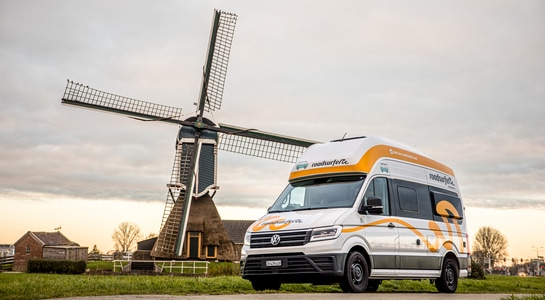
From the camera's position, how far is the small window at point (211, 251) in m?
45.9

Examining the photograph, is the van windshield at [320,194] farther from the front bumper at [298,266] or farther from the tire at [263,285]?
the tire at [263,285]

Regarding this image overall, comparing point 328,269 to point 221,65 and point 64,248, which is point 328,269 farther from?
point 64,248

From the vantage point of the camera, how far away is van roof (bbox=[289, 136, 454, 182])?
1387 cm

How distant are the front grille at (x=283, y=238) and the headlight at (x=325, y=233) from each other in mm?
121

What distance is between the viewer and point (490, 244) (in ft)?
340

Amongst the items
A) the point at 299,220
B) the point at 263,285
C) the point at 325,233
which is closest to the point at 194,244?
the point at 263,285

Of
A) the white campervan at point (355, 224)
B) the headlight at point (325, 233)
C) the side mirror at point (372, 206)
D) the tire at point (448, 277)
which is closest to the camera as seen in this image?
the headlight at point (325, 233)

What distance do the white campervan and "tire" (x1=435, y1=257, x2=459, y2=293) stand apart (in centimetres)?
3

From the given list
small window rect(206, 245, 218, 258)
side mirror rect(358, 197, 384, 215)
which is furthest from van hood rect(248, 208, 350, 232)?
small window rect(206, 245, 218, 258)

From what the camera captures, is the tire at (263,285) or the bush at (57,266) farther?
the bush at (57,266)

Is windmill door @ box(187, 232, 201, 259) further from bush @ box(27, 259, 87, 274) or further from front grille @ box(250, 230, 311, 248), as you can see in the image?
front grille @ box(250, 230, 311, 248)

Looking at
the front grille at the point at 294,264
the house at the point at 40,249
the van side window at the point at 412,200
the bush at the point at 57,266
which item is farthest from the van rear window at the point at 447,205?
the house at the point at 40,249

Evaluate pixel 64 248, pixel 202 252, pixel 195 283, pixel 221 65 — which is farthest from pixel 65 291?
pixel 64 248

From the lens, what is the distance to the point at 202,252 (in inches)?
1811
